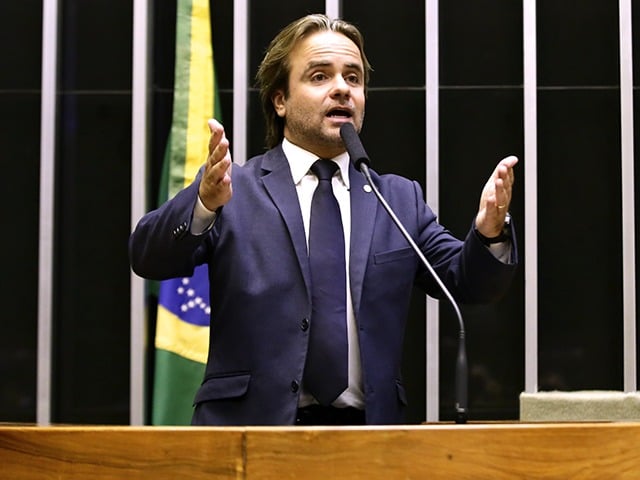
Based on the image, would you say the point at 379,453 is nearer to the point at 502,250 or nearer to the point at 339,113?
the point at 502,250

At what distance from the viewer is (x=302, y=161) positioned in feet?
8.20

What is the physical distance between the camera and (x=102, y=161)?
4.30 meters

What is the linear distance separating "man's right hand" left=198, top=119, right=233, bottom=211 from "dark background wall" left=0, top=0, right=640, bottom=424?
2.19 metres

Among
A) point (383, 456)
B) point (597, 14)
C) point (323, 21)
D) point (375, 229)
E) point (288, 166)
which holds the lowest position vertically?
point (383, 456)

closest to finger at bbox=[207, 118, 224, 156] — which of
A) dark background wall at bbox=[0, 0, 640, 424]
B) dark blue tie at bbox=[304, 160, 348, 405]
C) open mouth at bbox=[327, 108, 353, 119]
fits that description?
dark blue tie at bbox=[304, 160, 348, 405]

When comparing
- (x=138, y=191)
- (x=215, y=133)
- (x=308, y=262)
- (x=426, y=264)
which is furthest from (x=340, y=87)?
(x=138, y=191)

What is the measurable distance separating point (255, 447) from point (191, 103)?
2787 mm

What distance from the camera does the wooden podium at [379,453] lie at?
1.49m

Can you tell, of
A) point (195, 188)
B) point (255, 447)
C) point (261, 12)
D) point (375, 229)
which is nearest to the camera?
point (255, 447)

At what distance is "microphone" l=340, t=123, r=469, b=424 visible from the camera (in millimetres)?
1805

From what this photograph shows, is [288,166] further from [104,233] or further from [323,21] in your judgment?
[104,233]

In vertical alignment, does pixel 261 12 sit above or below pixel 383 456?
above

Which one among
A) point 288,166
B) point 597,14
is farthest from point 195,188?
point 597,14

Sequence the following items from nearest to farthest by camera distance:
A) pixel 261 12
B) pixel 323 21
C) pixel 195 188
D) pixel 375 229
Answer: pixel 195 188 → pixel 375 229 → pixel 323 21 → pixel 261 12
